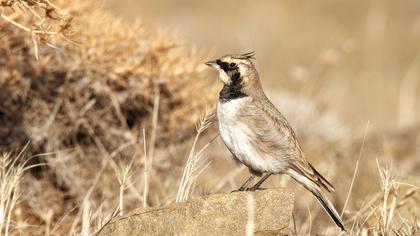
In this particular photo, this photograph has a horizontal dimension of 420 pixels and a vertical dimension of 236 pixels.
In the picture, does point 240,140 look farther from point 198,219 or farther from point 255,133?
point 198,219

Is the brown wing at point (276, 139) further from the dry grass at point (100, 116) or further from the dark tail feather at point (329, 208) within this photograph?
the dry grass at point (100, 116)

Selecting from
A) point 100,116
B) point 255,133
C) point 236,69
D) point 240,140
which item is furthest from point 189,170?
point 100,116

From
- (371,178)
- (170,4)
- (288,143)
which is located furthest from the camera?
(170,4)

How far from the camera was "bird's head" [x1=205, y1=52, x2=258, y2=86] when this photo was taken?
199 inches

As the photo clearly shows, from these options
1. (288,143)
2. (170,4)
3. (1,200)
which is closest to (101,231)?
(1,200)

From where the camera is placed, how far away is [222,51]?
17.2m

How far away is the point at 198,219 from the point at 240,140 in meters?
0.88

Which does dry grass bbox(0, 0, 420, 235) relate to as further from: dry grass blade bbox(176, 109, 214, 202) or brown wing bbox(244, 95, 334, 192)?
dry grass blade bbox(176, 109, 214, 202)

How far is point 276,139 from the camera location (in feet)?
16.1

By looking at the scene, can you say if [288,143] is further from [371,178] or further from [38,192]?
[371,178]

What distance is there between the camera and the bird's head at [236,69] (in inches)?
199

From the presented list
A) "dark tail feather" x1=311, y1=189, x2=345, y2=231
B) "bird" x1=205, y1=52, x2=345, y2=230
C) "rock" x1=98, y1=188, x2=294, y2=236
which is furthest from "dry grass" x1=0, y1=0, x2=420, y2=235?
"rock" x1=98, y1=188, x2=294, y2=236

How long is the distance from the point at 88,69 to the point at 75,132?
1.86 ft

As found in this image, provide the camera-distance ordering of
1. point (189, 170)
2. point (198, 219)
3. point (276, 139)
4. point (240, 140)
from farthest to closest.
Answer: point (276, 139) < point (240, 140) < point (189, 170) < point (198, 219)
